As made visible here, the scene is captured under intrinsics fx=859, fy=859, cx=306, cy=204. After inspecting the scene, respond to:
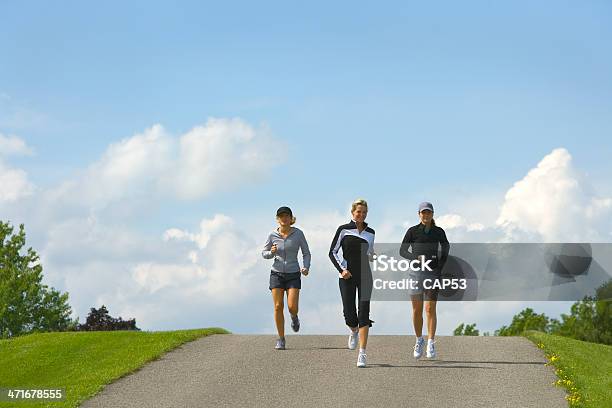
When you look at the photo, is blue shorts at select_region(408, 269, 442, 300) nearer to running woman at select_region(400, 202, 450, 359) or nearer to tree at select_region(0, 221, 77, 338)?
running woman at select_region(400, 202, 450, 359)

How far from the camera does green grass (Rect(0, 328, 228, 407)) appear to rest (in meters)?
15.3

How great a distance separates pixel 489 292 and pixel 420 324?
5829 millimetres

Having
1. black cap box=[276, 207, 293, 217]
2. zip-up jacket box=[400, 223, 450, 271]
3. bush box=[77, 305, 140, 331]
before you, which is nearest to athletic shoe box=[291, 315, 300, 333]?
black cap box=[276, 207, 293, 217]

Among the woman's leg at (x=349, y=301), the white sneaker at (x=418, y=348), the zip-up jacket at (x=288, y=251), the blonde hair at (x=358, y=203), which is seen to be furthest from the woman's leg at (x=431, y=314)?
the zip-up jacket at (x=288, y=251)

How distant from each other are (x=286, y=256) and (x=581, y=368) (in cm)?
578

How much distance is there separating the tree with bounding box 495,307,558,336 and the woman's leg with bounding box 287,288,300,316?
2426 inches

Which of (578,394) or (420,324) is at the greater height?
(420,324)

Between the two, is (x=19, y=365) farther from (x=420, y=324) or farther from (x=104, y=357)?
(x=420, y=324)

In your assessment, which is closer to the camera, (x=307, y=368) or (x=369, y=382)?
(x=369, y=382)

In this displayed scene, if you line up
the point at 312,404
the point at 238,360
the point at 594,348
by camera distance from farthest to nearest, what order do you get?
the point at 594,348, the point at 238,360, the point at 312,404

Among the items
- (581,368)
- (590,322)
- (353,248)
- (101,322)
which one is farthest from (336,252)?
Result: (590,322)

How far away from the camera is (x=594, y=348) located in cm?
1988

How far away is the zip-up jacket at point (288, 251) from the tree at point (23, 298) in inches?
1376

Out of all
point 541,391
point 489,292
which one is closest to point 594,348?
point 489,292
